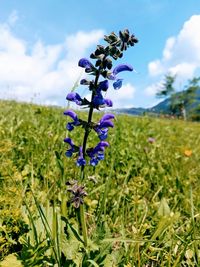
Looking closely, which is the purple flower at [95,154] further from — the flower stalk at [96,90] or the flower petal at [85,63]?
the flower petal at [85,63]

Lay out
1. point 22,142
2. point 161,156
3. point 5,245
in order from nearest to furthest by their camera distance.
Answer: point 5,245, point 22,142, point 161,156

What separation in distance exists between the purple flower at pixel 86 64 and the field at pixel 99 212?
49cm

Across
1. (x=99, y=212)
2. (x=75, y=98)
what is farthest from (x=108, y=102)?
(x=99, y=212)

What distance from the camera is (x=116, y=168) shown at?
4.74 meters

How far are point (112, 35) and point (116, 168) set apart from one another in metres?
2.64

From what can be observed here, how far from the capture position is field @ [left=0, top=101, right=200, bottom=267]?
2.34 metres

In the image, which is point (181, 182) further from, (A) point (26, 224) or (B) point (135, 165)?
(A) point (26, 224)

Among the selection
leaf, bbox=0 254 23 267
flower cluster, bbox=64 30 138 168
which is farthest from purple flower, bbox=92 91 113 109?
leaf, bbox=0 254 23 267

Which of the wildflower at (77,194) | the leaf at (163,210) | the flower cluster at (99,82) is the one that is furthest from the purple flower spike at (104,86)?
the leaf at (163,210)

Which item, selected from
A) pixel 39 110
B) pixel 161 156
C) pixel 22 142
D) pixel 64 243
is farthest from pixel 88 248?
pixel 39 110

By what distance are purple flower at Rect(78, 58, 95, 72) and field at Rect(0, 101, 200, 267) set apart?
487mm

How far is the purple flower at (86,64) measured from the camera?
7.90ft

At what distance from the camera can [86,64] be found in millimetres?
2436

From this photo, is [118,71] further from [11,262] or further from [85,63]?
[11,262]
